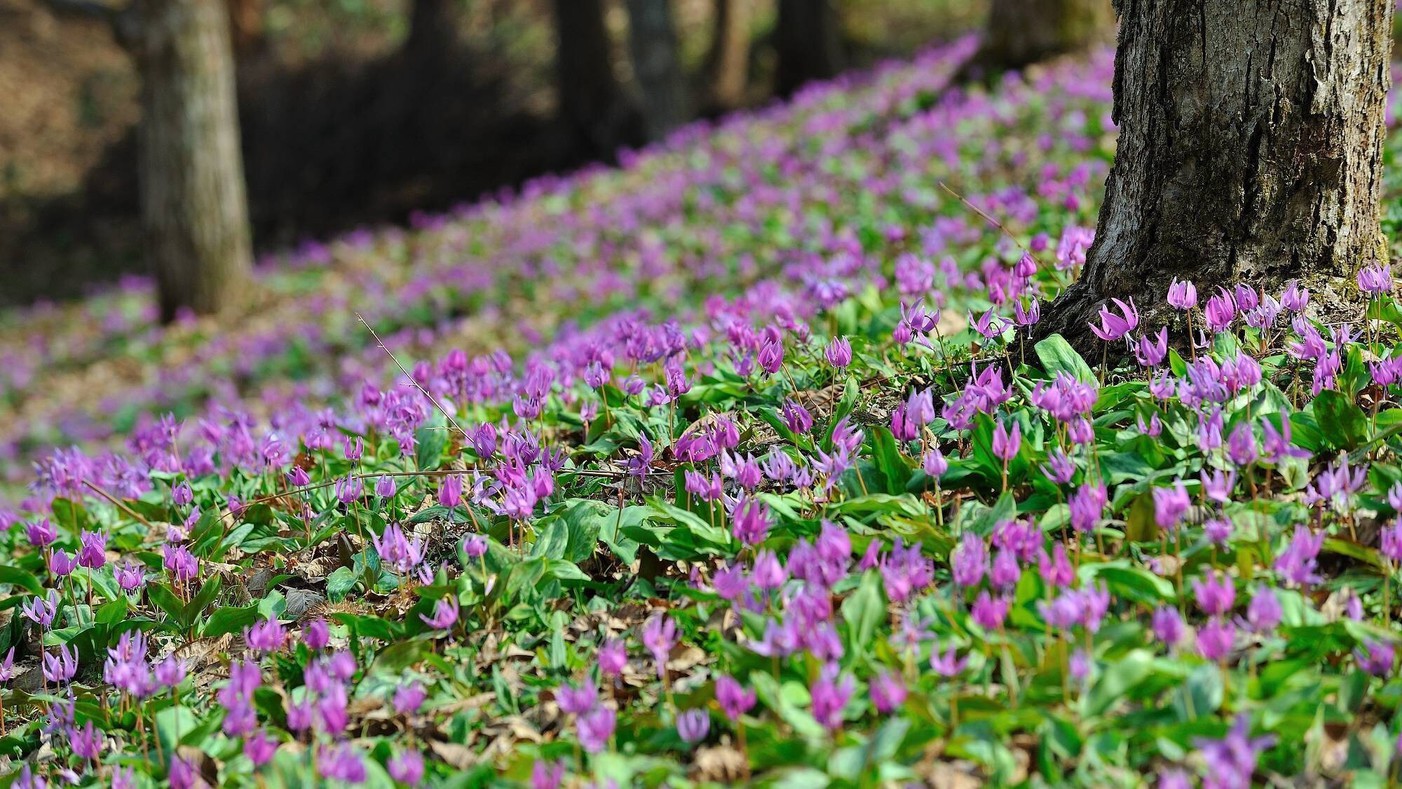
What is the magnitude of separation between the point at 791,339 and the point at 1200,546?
1.85 metres

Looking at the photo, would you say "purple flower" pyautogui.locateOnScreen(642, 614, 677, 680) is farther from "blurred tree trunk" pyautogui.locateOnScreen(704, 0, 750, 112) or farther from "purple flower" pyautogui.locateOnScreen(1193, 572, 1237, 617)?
"blurred tree trunk" pyautogui.locateOnScreen(704, 0, 750, 112)

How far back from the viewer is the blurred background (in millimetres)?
15758

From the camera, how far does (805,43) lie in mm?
17922

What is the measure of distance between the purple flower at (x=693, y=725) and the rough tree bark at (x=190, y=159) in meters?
A: 8.84

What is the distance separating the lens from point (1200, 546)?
243 centimetres

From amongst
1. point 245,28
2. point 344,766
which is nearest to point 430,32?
point 245,28

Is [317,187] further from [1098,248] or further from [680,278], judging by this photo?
[1098,248]

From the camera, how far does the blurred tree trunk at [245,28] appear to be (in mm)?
18469

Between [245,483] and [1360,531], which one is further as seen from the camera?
[245,483]

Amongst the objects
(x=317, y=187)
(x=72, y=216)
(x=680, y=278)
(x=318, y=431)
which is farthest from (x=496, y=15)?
(x=318, y=431)

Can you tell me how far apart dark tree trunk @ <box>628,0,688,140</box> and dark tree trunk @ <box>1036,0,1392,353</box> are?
1227 centimetres

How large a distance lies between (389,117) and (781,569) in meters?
15.0

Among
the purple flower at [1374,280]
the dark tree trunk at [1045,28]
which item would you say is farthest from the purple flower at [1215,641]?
the dark tree trunk at [1045,28]

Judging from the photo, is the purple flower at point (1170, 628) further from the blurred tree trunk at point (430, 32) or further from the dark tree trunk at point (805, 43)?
the dark tree trunk at point (805, 43)
